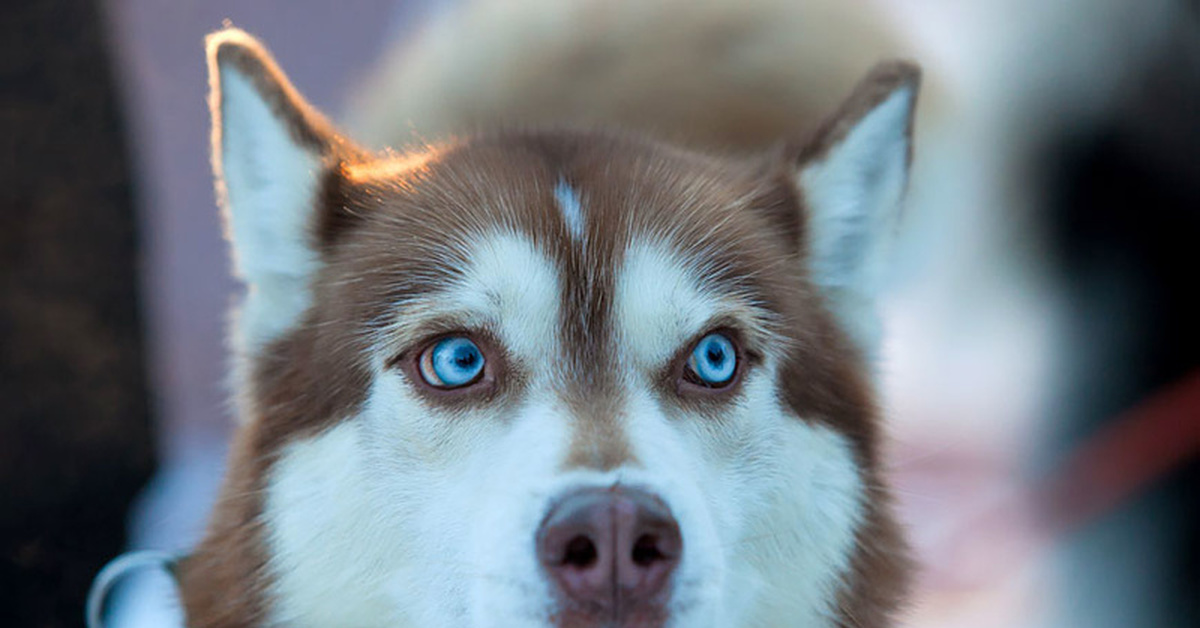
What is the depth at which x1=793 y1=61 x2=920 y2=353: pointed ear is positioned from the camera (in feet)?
6.73

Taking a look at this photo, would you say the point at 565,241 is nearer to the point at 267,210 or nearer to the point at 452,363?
the point at 452,363

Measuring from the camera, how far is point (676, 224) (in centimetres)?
190

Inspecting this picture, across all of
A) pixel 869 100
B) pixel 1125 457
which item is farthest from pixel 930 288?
pixel 869 100

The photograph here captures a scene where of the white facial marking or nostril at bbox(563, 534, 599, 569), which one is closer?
nostril at bbox(563, 534, 599, 569)

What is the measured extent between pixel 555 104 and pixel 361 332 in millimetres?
2503

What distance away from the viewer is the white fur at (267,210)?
1.92m

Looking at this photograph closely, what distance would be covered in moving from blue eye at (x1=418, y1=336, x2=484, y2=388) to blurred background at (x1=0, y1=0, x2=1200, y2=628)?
0.72 metres

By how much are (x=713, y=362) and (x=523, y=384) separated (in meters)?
0.34

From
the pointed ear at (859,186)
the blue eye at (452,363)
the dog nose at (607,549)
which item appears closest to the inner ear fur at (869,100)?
the pointed ear at (859,186)

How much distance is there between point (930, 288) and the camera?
444 cm

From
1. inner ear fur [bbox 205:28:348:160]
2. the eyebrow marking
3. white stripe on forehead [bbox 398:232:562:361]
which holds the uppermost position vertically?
inner ear fur [bbox 205:28:348:160]

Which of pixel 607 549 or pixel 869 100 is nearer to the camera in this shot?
pixel 607 549

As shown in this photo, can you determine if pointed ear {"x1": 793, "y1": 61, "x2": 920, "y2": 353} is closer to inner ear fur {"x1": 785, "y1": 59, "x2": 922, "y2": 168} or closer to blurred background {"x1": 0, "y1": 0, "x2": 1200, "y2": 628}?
inner ear fur {"x1": 785, "y1": 59, "x2": 922, "y2": 168}

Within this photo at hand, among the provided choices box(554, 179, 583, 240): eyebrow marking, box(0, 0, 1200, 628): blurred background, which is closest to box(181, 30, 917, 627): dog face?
box(554, 179, 583, 240): eyebrow marking
